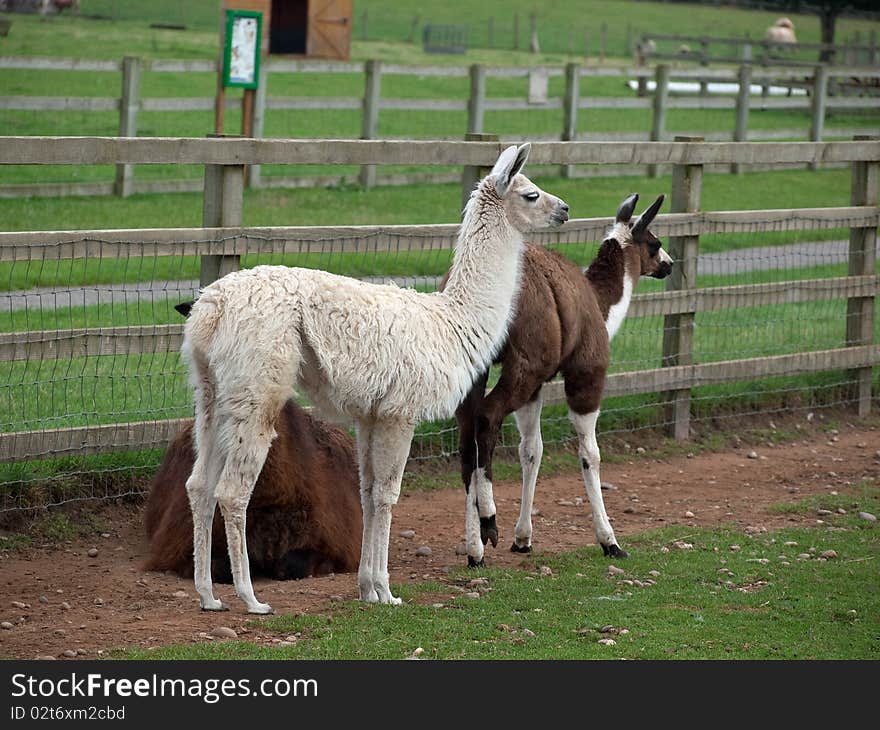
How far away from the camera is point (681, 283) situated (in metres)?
9.09

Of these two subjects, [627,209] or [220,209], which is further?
[627,209]

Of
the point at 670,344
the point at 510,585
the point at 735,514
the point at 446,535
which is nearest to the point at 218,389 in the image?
the point at 510,585

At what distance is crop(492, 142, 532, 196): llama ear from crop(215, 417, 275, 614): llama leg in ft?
5.33

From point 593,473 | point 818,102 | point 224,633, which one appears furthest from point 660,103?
point 224,633

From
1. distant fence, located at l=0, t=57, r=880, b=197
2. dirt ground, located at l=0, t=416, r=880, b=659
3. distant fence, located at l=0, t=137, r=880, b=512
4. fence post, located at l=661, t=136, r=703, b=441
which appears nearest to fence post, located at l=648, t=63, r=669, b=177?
distant fence, located at l=0, t=57, r=880, b=197

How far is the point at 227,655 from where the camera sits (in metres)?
4.87

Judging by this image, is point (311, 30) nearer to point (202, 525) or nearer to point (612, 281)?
point (612, 281)

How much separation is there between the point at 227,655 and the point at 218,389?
3.68 feet

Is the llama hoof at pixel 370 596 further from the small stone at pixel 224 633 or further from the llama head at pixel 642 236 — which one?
the llama head at pixel 642 236

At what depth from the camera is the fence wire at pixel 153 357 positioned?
263 inches

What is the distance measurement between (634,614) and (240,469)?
178cm

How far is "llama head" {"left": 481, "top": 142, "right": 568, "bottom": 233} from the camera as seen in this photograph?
6.14 metres

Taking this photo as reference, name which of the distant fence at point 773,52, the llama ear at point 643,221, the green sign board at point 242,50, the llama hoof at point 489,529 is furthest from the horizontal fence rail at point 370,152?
the distant fence at point 773,52
